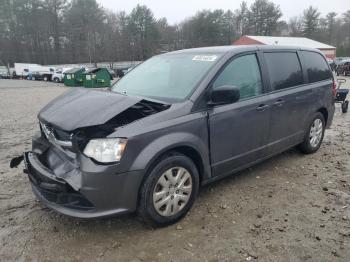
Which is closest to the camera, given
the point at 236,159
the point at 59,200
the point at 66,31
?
the point at 59,200

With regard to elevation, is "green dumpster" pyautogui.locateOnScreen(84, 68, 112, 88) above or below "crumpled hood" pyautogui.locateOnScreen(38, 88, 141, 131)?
below

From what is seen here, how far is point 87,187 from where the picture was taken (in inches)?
111

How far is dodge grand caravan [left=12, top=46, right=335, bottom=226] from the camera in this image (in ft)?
9.52

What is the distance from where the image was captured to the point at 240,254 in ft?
9.53

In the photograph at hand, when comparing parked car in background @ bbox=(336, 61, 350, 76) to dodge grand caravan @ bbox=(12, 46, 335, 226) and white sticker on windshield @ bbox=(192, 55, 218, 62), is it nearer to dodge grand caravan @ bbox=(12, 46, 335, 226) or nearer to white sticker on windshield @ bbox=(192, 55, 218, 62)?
dodge grand caravan @ bbox=(12, 46, 335, 226)

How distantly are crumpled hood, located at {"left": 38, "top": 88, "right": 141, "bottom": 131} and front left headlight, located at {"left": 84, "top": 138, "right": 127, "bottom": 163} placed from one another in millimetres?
189

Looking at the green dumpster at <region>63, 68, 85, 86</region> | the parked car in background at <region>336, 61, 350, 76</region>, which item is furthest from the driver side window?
the parked car in background at <region>336, 61, 350, 76</region>

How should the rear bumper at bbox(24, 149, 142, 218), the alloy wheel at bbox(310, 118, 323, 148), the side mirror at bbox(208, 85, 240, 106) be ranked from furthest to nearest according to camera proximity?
the alloy wheel at bbox(310, 118, 323, 148) < the side mirror at bbox(208, 85, 240, 106) < the rear bumper at bbox(24, 149, 142, 218)

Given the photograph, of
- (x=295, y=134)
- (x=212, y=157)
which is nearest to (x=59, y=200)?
(x=212, y=157)

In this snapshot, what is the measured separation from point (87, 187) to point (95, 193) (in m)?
0.09

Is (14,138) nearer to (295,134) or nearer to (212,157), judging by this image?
(212,157)

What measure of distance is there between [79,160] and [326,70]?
177 inches

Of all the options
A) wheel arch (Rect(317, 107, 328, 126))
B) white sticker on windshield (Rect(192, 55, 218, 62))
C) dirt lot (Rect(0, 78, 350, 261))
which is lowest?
dirt lot (Rect(0, 78, 350, 261))

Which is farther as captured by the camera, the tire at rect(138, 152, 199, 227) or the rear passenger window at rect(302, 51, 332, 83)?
the rear passenger window at rect(302, 51, 332, 83)
